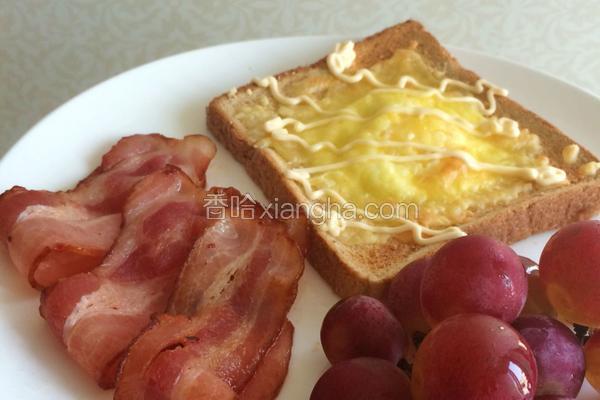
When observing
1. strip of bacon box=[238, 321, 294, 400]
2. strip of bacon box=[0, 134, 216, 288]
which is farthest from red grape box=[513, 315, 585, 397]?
strip of bacon box=[0, 134, 216, 288]

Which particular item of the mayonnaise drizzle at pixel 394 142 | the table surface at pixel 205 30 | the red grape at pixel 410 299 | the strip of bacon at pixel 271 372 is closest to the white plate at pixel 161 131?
the strip of bacon at pixel 271 372

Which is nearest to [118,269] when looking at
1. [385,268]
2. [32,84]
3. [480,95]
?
[385,268]

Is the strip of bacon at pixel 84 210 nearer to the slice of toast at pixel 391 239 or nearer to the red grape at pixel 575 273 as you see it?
the slice of toast at pixel 391 239

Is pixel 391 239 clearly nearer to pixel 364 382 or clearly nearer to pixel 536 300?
pixel 536 300

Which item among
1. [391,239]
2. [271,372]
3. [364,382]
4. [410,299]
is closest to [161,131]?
[391,239]

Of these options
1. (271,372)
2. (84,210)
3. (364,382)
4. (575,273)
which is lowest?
(271,372)

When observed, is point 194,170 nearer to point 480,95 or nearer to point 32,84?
point 480,95

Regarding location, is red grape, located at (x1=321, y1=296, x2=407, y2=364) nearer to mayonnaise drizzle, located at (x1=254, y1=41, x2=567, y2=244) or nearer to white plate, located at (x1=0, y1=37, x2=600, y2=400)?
white plate, located at (x1=0, y1=37, x2=600, y2=400)
